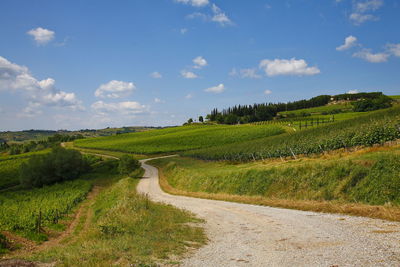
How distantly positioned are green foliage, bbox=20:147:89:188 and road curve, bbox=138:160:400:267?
6109 centimetres

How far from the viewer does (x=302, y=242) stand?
9844 mm

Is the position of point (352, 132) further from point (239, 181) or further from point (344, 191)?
point (344, 191)

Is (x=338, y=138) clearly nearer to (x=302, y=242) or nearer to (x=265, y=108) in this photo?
(x=302, y=242)

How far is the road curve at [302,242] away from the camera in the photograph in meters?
7.88

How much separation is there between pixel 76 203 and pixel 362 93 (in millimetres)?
201309

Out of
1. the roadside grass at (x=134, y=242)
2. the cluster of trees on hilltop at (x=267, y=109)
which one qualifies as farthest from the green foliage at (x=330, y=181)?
the cluster of trees on hilltop at (x=267, y=109)

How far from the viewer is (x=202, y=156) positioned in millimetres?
66750

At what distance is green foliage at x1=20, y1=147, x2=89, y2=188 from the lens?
6438cm

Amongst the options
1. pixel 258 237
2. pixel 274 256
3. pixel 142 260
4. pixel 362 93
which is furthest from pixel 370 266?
pixel 362 93

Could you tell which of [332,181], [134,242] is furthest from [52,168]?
[134,242]

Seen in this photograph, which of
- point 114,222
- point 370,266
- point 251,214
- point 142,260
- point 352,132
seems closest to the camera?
point 370,266

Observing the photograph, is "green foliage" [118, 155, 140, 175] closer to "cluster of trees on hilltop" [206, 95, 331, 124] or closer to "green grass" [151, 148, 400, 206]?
"green grass" [151, 148, 400, 206]

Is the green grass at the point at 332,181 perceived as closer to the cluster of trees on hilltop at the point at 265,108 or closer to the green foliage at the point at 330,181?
the green foliage at the point at 330,181

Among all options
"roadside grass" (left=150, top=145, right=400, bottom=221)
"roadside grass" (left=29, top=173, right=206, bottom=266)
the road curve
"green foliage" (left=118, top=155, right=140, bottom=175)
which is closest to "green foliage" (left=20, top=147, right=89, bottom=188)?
"green foliage" (left=118, top=155, right=140, bottom=175)
